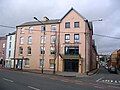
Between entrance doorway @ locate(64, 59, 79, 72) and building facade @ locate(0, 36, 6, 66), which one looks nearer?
entrance doorway @ locate(64, 59, 79, 72)

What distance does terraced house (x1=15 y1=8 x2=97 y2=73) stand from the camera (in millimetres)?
51781

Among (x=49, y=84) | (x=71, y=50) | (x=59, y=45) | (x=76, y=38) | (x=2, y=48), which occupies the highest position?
(x=76, y=38)

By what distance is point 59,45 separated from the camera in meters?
53.7

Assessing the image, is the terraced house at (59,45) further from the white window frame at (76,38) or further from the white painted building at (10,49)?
the white painted building at (10,49)

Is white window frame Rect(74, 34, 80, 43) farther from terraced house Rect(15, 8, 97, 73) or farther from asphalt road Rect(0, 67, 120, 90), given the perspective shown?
asphalt road Rect(0, 67, 120, 90)

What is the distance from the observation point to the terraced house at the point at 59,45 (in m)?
51.8

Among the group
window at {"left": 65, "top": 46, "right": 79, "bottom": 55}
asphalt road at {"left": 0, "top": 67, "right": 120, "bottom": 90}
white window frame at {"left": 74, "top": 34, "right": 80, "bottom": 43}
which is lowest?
asphalt road at {"left": 0, "top": 67, "right": 120, "bottom": 90}

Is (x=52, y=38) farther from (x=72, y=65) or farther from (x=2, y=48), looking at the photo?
(x=2, y=48)

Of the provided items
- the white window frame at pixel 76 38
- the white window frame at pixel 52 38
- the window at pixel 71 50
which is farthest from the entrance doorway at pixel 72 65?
the white window frame at pixel 52 38

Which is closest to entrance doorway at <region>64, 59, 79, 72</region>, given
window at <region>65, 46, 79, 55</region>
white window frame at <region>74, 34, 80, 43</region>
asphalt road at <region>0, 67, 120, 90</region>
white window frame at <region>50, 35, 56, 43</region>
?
window at <region>65, 46, 79, 55</region>

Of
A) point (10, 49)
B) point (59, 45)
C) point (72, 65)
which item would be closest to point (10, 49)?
point (10, 49)

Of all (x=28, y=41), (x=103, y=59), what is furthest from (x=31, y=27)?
(x=103, y=59)

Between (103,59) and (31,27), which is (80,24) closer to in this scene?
(31,27)

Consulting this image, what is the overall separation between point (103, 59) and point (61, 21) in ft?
418
